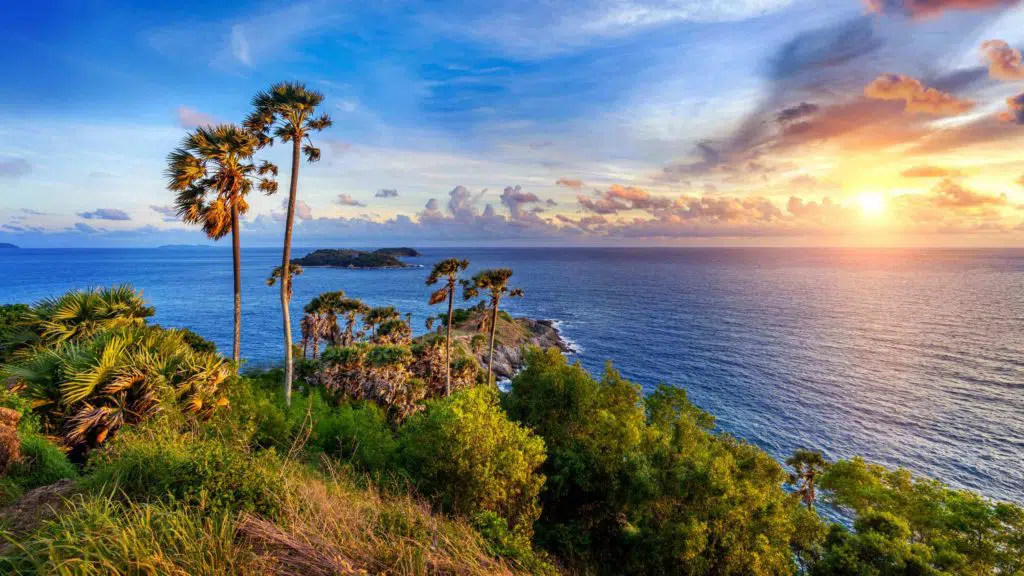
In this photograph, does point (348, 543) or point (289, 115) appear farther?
point (289, 115)

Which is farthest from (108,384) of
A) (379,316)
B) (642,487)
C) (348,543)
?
(379,316)

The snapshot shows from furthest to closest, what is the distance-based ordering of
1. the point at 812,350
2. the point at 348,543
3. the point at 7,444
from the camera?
the point at 812,350 → the point at 7,444 → the point at 348,543

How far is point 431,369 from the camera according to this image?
3309cm

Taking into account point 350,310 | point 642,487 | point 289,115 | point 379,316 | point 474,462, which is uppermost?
point 289,115

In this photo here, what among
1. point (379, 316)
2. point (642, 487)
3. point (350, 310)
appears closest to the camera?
point (642, 487)

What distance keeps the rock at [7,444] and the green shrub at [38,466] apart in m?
0.10

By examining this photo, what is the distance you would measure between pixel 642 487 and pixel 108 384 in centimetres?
1590

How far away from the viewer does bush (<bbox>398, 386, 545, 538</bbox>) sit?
38.8 ft

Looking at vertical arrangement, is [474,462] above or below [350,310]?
Answer: below

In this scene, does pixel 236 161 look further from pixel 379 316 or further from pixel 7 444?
pixel 379 316

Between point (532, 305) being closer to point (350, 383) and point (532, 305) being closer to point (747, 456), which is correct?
point (350, 383)

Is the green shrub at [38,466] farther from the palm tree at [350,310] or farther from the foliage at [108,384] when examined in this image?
the palm tree at [350,310]

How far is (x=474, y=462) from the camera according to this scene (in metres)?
12.0

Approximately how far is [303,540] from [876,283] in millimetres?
187587
